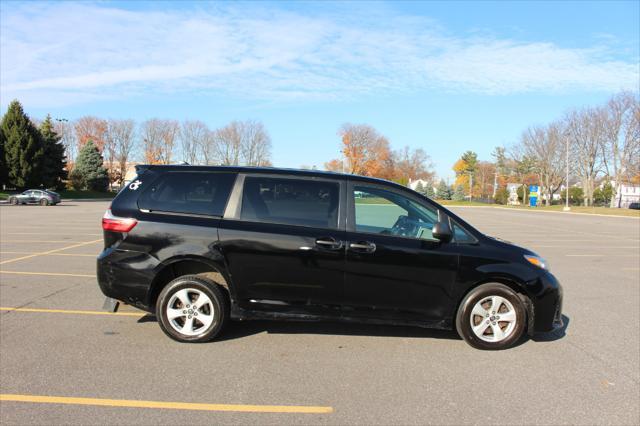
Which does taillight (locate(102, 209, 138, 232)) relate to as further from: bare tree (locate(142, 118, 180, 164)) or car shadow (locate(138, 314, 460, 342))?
bare tree (locate(142, 118, 180, 164))

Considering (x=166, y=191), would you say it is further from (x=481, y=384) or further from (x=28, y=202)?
(x=28, y=202)

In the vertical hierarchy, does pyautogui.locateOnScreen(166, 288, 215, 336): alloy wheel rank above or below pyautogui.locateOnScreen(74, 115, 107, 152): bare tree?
below

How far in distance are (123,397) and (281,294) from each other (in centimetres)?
165

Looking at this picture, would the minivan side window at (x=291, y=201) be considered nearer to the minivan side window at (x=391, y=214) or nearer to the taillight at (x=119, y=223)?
the minivan side window at (x=391, y=214)

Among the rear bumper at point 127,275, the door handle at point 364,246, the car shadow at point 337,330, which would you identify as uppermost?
the door handle at point 364,246

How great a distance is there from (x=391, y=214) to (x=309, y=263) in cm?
110

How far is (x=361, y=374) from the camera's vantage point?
3.92 metres

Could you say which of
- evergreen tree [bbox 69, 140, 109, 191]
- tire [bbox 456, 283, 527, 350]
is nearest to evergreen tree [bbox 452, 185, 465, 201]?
evergreen tree [bbox 69, 140, 109, 191]

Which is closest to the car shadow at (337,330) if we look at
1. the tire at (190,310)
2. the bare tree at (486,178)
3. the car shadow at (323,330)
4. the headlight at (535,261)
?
the car shadow at (323,330)

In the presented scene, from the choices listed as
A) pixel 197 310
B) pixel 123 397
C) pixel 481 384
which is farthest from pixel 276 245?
pixel 481 384

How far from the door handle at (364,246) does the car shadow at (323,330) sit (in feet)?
3.64

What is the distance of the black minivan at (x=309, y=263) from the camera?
4.43 metres

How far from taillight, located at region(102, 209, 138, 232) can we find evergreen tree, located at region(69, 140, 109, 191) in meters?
67.8

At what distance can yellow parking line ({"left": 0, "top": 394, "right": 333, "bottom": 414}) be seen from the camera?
10.8 ft
